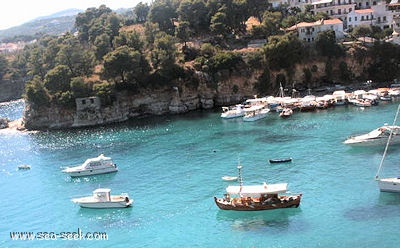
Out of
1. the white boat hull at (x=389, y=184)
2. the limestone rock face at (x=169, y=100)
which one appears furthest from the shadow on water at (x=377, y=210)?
the limestone rock face at (x=169, y=100)

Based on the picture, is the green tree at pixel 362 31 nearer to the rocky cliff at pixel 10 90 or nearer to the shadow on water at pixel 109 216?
the shadow on water at pixel 109 216

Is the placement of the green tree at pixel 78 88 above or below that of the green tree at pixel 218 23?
below

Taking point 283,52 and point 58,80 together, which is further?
point 58,80

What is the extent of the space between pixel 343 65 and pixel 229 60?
24289 mm

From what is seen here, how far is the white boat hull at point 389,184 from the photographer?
1902 inches

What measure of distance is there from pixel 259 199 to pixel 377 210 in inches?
432

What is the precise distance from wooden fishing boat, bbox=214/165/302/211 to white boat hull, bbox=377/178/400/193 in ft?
28.5

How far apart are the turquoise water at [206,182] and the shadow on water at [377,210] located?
90 millimetres

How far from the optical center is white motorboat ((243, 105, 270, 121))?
87281 mm

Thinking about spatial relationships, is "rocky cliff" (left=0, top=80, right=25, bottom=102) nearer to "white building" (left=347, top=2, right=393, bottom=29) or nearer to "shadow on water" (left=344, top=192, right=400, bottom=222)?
"white building" (left=347, top=2, right=393, bottom=29)

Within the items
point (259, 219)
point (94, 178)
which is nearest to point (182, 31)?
point (94, 178)

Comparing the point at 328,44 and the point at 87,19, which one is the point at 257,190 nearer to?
the point at 328,44

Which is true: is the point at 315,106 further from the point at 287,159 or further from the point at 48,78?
the point at 48,78

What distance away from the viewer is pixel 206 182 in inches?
2247
